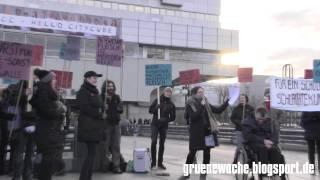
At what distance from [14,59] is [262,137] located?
5000 mm

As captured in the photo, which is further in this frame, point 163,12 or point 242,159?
point 163,12

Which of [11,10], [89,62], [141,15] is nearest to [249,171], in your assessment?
[11,10]

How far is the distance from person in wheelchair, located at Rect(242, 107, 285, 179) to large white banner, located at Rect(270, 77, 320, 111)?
2.06m

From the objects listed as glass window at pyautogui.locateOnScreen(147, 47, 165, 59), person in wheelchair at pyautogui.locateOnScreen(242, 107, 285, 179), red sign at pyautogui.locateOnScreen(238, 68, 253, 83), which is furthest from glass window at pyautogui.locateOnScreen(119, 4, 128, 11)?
person in wheelchair at pyautogui.locateOnScreen(242, 107, 285, 179)

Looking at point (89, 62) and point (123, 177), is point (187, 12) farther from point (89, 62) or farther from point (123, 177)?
point (123, 177)

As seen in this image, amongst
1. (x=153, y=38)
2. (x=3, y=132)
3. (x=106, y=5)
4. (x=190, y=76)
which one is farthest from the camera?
(x=153, y=38)

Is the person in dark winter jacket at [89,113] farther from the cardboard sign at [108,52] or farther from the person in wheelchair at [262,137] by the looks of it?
the cardboard sign at [108,52]

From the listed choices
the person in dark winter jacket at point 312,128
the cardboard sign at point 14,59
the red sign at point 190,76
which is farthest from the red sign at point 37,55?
the red sign at point 190,76

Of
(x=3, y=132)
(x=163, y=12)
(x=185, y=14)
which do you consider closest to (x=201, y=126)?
(x=3, y=132)

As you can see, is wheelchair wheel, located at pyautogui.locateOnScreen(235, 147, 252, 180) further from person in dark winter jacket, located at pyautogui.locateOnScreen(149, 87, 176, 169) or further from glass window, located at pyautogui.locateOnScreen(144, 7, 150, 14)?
glass window, located at pyautogui.locateOnScreen(144, 7, 150, 14)

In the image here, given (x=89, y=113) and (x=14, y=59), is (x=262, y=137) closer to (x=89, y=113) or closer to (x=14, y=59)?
(x=89, y=113)

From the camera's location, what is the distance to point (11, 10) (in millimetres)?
19297

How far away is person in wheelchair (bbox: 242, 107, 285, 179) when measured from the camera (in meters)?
9.30

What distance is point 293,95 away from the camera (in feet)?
39.0
